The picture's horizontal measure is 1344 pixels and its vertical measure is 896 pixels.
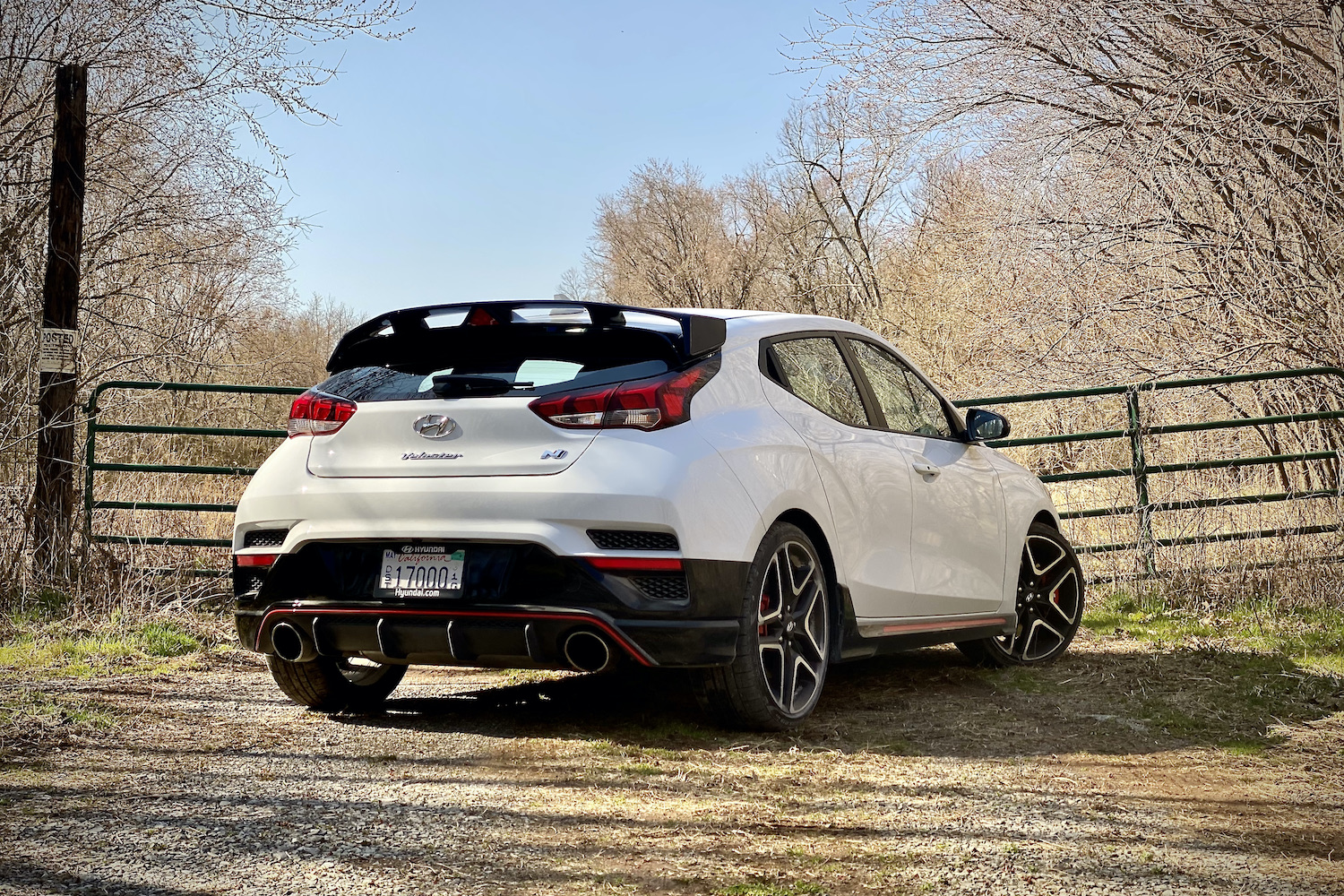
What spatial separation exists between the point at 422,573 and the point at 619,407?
0.96 m

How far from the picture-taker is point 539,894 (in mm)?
3154

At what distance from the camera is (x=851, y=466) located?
18.1ft

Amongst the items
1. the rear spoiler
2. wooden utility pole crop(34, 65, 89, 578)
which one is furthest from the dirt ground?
wooden utility pole crop(34, 65, 89, 578)

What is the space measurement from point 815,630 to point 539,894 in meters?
2.37

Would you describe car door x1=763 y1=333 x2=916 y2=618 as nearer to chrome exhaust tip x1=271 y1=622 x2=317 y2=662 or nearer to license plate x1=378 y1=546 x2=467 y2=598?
license plate x1=378 y1=546 x2=467 y2=598

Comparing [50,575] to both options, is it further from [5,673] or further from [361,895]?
[361,895]

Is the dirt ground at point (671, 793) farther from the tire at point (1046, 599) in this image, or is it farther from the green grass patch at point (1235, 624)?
the green grass patch at point (1235, 624)

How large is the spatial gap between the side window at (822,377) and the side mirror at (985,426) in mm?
1025

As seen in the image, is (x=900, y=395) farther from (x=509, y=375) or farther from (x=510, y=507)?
(x=510, y=507)

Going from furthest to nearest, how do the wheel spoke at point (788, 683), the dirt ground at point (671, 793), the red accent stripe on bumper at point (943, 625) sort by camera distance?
1. the red accent stripe on bumper at point (943, 625)
2. the wheel spoke at point (788, 683)
3. the dirt ground at point (671, 793)

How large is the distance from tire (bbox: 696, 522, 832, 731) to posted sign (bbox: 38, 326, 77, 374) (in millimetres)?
6613

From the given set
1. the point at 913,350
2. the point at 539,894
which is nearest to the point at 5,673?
the point at 539,894

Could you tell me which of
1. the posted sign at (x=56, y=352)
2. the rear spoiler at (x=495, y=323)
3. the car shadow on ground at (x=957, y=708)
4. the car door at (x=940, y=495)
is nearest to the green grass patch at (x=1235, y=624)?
the car shadow on ground at (x=957, y=708)

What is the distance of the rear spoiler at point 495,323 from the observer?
4801mm
